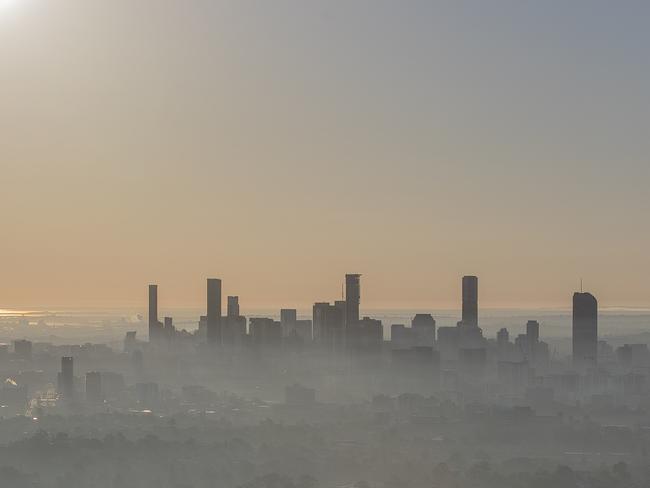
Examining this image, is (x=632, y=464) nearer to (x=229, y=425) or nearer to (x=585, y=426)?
(x=585, y=426)

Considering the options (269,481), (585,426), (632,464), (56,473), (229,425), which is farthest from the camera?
(585,426)

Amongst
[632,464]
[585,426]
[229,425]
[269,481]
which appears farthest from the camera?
[585,426]

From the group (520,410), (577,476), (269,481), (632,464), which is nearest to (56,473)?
(269,481)

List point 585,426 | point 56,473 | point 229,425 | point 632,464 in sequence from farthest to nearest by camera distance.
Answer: point 585,426, point 229,425, point 632,464, point 56,473

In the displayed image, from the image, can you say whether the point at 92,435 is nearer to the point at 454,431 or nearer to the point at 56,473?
the point at 56,473

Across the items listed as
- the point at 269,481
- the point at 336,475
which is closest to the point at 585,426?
the point at 336,475

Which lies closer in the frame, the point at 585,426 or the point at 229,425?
the point at 229,425

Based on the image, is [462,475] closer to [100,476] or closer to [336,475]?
[336,475]

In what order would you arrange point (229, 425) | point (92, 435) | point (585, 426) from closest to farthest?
point (92, 435) < point (229, 425) < point (585, 426)

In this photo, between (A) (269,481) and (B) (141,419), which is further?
(B) (141,419)
